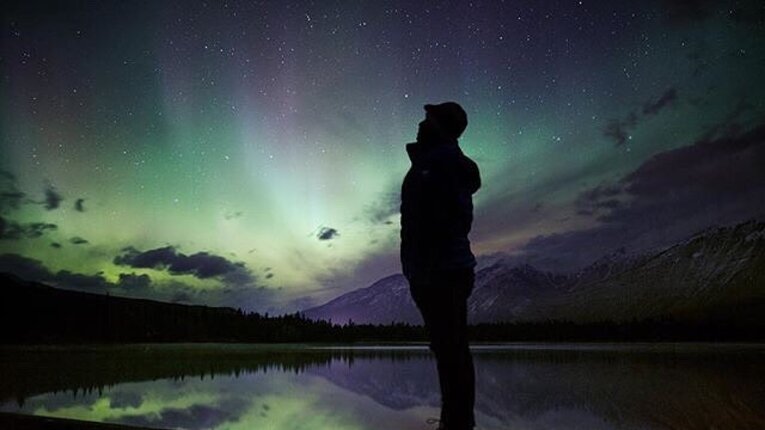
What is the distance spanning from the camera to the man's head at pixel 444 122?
4.25m

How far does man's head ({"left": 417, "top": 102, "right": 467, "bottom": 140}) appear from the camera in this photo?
4.25 m

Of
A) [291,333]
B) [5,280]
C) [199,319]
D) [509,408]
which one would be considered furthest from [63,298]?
[509,408]

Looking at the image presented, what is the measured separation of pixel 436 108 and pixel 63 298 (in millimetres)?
124120

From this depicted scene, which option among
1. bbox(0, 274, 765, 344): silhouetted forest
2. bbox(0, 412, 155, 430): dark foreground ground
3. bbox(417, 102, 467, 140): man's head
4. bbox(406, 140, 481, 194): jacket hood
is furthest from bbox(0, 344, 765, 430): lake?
bbox(0, 274, 765, 344): silhouetted forest

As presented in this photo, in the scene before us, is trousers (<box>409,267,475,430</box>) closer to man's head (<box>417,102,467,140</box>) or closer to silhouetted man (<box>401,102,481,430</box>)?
silhouetted man (<box>401,102,481,430</box>)

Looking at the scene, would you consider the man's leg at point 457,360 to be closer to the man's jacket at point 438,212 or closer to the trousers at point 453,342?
the trousers at point 453,342

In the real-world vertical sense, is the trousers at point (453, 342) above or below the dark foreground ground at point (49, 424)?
above

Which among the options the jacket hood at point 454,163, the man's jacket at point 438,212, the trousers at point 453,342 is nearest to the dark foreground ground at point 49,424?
A: the trousers at point 453,342

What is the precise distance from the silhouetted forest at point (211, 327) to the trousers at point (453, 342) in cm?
6555

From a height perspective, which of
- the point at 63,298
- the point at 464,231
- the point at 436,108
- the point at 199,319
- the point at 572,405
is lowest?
the point at 572,405

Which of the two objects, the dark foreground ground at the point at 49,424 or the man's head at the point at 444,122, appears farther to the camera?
the dark foreground ground at the point at 49,424

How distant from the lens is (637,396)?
392 inches

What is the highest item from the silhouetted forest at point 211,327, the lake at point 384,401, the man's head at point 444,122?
the silhouetted forest at point 211,327

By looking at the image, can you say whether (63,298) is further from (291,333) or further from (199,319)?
(291,333)
